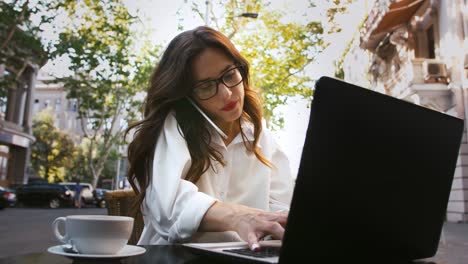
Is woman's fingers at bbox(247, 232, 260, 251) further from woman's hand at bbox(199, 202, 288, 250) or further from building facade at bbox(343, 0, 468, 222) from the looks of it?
building facade at bbox(343, 0, 468, 222)

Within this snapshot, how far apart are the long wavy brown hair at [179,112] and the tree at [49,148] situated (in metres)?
32.2

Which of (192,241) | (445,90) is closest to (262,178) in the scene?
(192,241)

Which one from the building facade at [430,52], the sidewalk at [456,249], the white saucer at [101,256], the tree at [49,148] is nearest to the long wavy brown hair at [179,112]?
the white saucer at [101,256]

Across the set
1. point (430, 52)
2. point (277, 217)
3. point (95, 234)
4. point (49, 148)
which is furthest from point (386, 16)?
point (49, 148)

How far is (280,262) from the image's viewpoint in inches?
26.2

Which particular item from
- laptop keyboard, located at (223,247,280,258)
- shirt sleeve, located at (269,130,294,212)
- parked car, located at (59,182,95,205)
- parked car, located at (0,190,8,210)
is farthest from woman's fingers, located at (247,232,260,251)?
parked car, located at (59,182,95,205)

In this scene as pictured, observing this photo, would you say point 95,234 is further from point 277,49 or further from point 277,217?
point 277,49

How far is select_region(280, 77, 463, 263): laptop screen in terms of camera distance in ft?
2.24

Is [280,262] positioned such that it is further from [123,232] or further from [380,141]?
[123,232]

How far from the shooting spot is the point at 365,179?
78 cm

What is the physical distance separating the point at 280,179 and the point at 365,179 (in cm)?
A: 90

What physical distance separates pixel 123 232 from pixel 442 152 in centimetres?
70

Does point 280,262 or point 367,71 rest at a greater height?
point 367,71

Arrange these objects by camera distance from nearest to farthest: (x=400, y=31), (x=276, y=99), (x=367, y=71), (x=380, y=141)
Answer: (x=380, y=141), (x=276, y=99), (x=400, y=31), (x=367, y=71)
